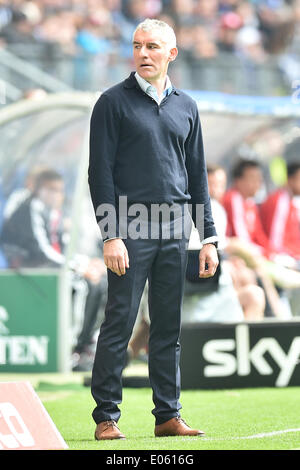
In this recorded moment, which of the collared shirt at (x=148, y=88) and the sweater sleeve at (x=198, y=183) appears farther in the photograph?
the sweater sleeve at (x=198, y=183)

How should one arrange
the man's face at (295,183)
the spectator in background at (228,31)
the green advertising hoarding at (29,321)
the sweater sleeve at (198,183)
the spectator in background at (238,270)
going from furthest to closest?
the spectator in background at (228,31) < the man's face at (295,183) < the green advertising hoarding at (29,321) < the spectator in background at (238,270) < the sweater sleeve at (198,183)

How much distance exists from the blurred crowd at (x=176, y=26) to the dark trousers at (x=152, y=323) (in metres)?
9.21

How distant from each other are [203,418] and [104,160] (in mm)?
1815

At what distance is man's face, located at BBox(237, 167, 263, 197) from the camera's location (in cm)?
1006

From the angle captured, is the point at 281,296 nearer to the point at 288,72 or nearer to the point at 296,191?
the point at 296,191

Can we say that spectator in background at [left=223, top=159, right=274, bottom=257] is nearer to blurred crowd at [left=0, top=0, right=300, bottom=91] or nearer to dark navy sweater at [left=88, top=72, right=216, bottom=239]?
dark navy sweater at [left=88, top=72, right=216, bottom=239]

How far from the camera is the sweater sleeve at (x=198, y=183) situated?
17.7 ft

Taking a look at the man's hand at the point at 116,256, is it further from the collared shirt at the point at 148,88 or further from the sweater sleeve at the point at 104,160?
the collared shirt at the point at 148,88

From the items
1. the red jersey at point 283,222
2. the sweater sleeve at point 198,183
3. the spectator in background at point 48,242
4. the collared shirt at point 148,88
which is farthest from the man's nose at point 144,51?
the red jersey at point 283,222

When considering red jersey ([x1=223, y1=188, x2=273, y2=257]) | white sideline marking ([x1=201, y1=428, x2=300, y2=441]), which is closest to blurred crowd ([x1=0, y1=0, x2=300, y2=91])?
red jersey ([x1=223, y1=188, x2=273, y2=257])

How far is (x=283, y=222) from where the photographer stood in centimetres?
1020

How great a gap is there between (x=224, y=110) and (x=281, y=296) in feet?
6.51

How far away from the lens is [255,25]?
1845cm

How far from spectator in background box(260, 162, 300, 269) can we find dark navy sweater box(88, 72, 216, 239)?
193 inches
